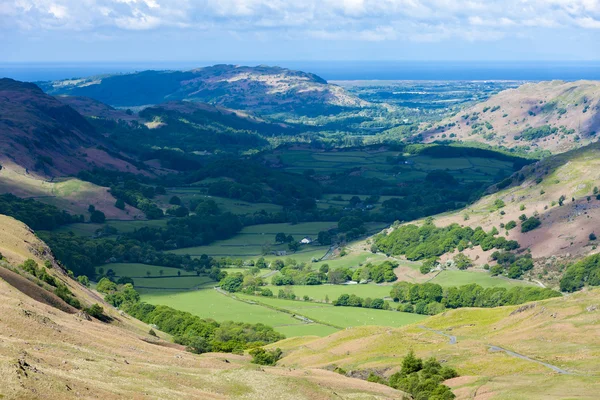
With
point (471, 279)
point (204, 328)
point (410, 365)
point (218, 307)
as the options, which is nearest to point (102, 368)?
point (410, 365)

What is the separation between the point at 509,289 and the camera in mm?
163500

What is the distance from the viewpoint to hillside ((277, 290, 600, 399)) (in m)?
80.6

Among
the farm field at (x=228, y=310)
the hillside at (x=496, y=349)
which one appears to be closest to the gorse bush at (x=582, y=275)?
the hillside at (x=496, y=349)

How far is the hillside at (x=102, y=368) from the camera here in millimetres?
52625

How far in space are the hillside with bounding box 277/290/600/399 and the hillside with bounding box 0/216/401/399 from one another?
10.9 metres

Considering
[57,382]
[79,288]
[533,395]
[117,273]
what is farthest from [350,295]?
[57,382]

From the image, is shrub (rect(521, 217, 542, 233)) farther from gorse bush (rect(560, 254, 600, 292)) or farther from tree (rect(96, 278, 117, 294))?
tree (rect(96, 278, 117, 294))

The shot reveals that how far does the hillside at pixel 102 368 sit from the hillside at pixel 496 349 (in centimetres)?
1088

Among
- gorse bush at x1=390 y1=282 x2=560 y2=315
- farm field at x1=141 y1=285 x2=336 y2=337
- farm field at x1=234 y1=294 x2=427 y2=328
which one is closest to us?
farm field at x1=141 y1=285 x2=336 y2=337

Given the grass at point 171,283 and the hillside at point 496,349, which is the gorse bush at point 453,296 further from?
the grass at point 171,283

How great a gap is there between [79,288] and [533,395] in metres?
67.8

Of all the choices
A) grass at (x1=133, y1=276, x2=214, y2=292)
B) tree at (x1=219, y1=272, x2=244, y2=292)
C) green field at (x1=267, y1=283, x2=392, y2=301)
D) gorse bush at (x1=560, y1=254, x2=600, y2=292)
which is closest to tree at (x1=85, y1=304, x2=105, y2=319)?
grass at (x1=133, y1=276, x2=214, y2=292)

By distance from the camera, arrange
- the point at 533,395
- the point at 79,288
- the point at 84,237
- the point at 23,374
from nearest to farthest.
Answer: the point at 23,374 < the point at 533,395 < the point at 79,288 < the point at 84,237

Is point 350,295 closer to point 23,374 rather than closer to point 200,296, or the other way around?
point 200,296
